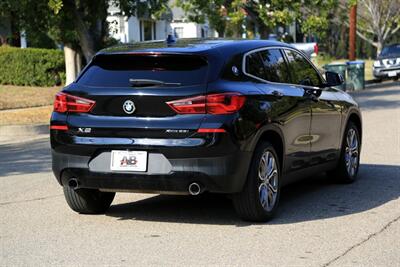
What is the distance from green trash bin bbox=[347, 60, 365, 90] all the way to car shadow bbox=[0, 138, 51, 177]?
15953 millimetres

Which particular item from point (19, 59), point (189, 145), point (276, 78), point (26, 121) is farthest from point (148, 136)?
point (19, 59)

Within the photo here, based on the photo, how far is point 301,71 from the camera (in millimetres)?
8461

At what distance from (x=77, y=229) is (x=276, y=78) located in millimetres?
2389

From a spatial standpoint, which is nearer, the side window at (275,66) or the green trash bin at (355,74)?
the side window at (275,66)

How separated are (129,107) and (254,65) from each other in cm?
136

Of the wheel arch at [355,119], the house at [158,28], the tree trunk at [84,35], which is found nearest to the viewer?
the wheel arch at [355,119]

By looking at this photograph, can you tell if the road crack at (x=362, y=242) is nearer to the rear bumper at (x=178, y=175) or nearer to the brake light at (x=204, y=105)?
the rear bumper at (x=178, y=175)

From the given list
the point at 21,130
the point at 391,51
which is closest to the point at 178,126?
the point at 21,130

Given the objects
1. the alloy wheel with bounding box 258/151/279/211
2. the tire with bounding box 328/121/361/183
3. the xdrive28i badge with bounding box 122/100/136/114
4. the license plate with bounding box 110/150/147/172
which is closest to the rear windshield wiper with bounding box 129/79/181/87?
the xdrive28i badge with bounding box 122/100/136/114

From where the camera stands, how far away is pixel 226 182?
6652mm

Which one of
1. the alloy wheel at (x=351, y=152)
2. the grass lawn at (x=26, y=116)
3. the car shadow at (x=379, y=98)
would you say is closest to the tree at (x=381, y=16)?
the car shadow at (x=379, y=98)

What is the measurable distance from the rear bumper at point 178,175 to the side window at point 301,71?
5.60ft

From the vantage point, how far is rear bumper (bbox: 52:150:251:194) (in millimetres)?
6625

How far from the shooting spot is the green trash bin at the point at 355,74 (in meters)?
28.1
